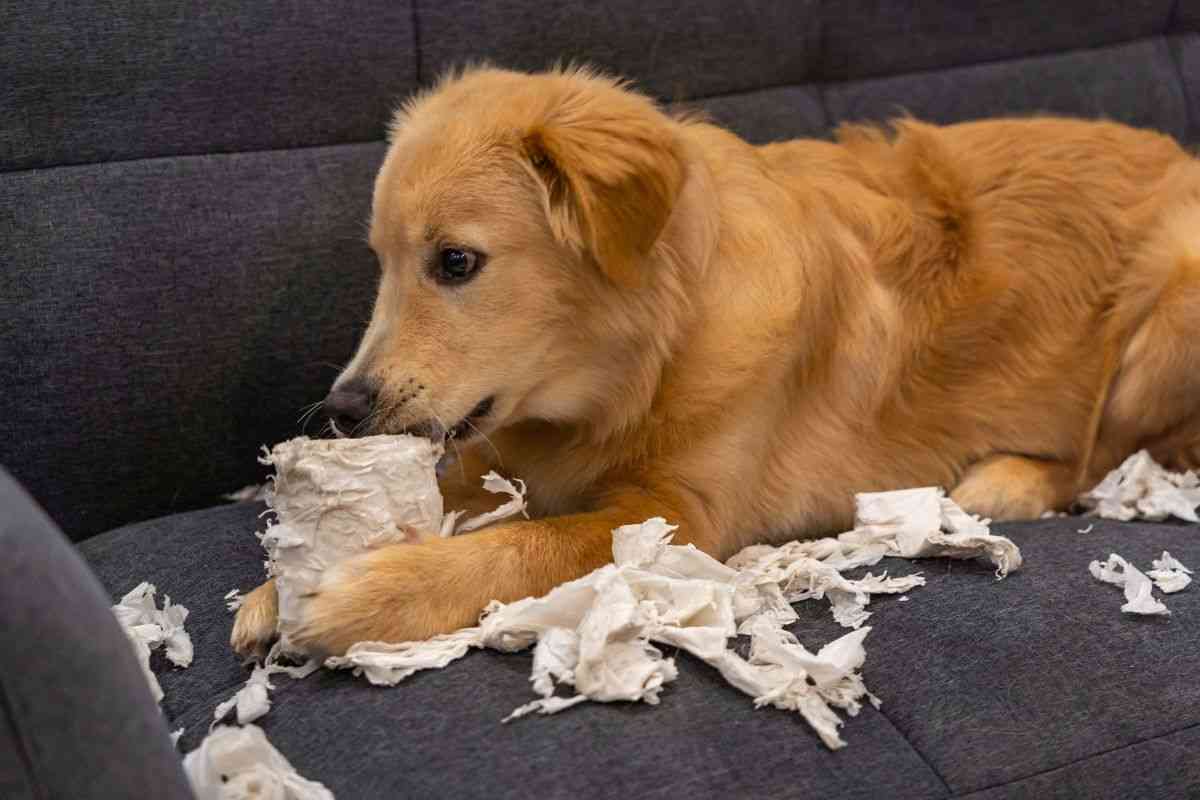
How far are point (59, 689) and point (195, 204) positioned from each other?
1276 millimetres

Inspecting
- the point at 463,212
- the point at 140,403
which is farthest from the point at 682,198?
the point at 140,403

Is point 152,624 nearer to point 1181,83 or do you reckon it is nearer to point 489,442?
point 489,442

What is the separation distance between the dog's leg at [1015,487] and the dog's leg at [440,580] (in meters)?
0.78

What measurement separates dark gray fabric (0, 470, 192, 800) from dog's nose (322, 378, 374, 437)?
20.1 inches

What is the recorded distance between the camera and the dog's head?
1.71m

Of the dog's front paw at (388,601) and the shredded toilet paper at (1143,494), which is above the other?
the dog's front paw at (388,601)

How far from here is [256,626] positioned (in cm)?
167

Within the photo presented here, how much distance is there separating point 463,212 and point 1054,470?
49.3 inches

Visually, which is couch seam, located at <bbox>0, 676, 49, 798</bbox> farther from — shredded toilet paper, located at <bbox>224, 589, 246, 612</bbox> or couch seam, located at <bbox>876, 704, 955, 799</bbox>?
couch seam, located at <bbox>876, 704, 955, 799</bbox>

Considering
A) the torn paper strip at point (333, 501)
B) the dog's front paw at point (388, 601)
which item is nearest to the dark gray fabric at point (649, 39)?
the torn paper strip at point (333, 501)

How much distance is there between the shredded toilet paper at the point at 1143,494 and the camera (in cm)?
214

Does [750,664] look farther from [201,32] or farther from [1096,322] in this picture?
[201,32]

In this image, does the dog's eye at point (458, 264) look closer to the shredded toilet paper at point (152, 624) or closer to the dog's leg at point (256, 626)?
the dog's leg at point (256, 626)

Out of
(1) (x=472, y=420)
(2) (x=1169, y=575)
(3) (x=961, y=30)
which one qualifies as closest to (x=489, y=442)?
(1) (x=472, y=420)
